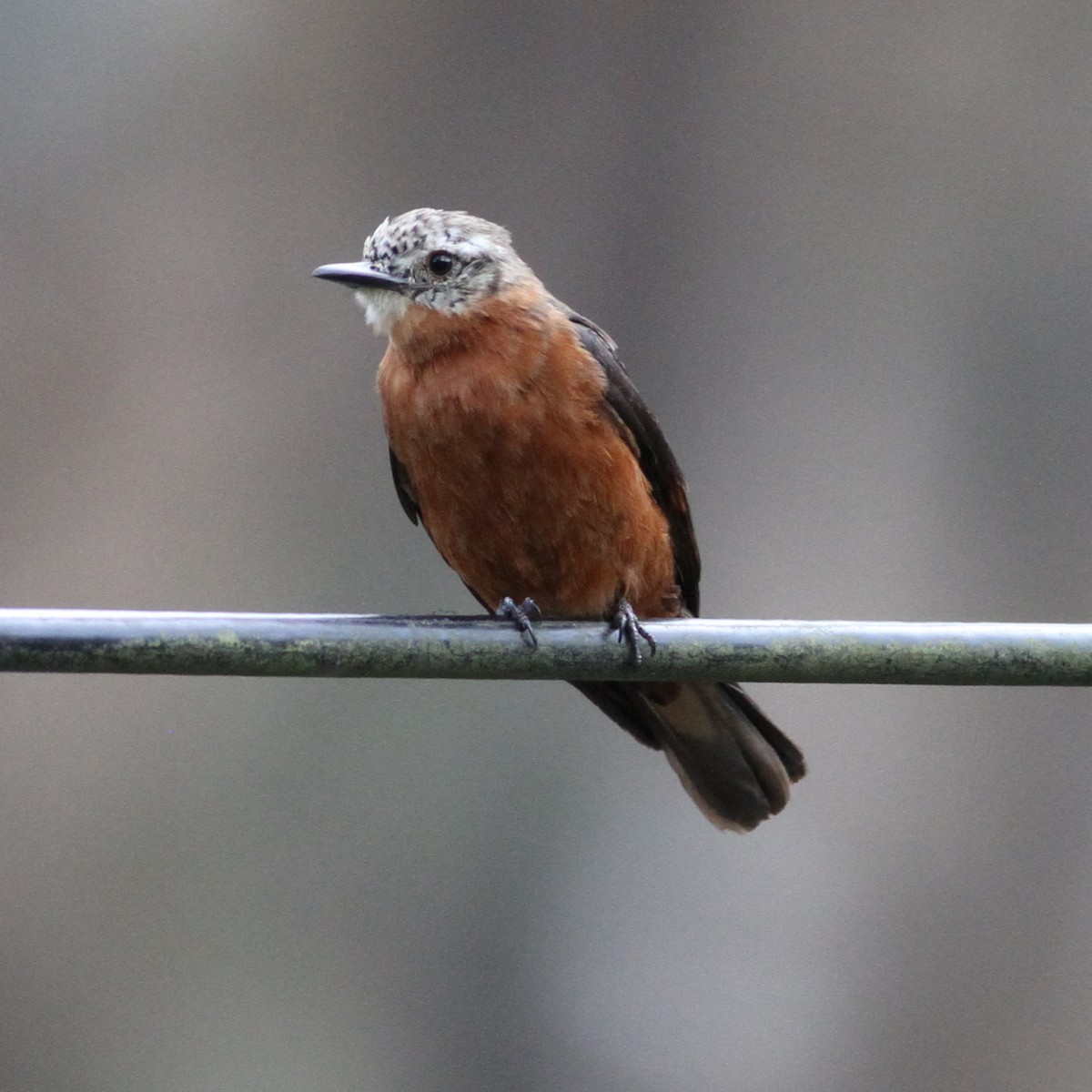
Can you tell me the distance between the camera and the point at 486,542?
434cm

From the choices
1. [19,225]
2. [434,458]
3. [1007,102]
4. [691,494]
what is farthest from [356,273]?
[1007,102]

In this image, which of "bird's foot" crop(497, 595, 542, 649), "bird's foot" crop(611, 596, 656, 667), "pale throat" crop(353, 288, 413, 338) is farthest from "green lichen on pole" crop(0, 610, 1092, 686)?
"pale throat" crop(353, 288, 413, 338)

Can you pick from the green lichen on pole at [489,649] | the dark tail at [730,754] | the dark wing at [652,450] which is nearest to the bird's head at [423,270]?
the dark wing at [652,450]

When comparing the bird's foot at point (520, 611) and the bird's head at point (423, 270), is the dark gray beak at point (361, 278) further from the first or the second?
the bird's foot at point (520, 611)

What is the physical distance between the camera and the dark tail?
4492 millimetres

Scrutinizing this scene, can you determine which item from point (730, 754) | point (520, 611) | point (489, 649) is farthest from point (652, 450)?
point (489, 649)

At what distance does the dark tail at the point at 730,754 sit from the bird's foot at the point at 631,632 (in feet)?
1.41

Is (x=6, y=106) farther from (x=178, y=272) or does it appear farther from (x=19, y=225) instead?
(x=178, y=272)

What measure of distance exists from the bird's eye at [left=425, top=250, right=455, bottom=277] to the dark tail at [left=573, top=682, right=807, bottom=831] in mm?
1332

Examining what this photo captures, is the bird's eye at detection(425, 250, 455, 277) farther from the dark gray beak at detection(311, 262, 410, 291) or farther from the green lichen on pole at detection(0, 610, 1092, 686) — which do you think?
the green lichen on pole at detection(0, 610, 1092, 686)

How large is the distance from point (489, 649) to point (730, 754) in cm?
215

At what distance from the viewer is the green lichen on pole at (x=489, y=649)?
89.8 inches

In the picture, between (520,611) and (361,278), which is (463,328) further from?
(520,611)

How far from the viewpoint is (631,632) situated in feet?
10.9
